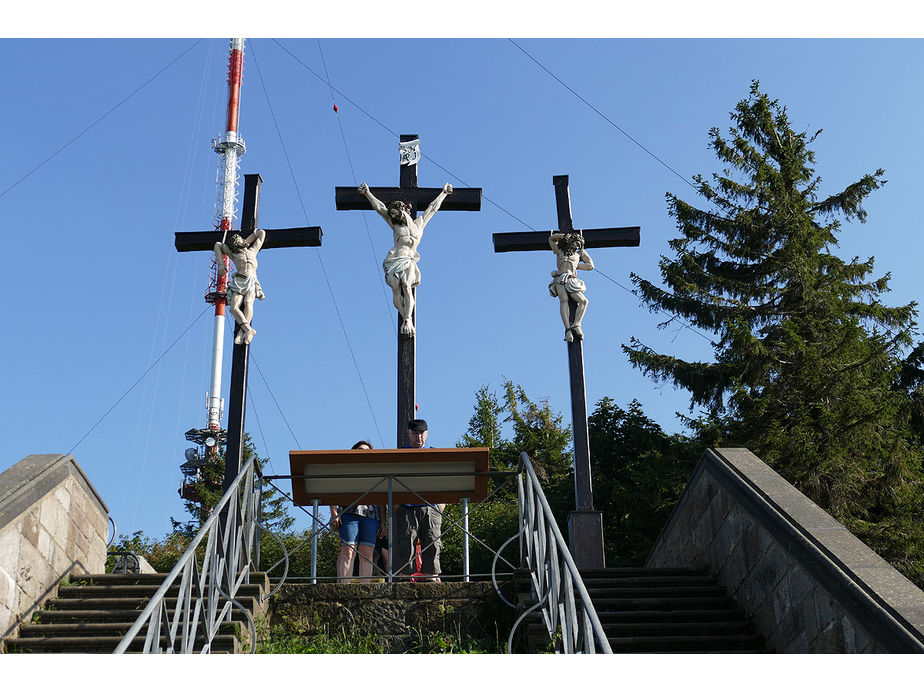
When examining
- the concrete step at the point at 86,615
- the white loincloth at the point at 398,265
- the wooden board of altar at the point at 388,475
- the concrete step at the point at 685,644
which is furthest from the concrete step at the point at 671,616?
the white loincloth at the point at 398,265

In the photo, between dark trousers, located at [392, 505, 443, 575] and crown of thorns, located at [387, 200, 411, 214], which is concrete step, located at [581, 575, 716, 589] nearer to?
dark trousers, located at [392, 505, 443, 575]

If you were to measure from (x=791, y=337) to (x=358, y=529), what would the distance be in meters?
9.08

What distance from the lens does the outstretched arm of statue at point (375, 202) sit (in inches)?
436

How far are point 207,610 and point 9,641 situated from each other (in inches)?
59.4

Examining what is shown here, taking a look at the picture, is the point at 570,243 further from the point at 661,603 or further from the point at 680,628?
the point at 680,628

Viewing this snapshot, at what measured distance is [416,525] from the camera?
→ 29.8 ft

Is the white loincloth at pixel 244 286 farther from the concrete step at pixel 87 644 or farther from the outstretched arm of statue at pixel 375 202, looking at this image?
the concrete step at pixel 87 644

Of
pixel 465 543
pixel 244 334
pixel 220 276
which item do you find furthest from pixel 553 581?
pixel 220 276

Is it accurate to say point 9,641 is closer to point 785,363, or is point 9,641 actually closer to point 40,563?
point 40,563

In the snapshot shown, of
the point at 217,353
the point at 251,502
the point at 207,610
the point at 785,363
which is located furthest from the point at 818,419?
the point at 217,353

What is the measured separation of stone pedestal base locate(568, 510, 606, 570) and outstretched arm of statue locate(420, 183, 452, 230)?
3.55 meters

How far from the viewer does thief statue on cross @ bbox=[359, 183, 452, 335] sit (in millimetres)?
10711

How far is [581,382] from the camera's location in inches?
419

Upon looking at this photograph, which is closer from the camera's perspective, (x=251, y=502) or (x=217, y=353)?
(x=251, y=502)
